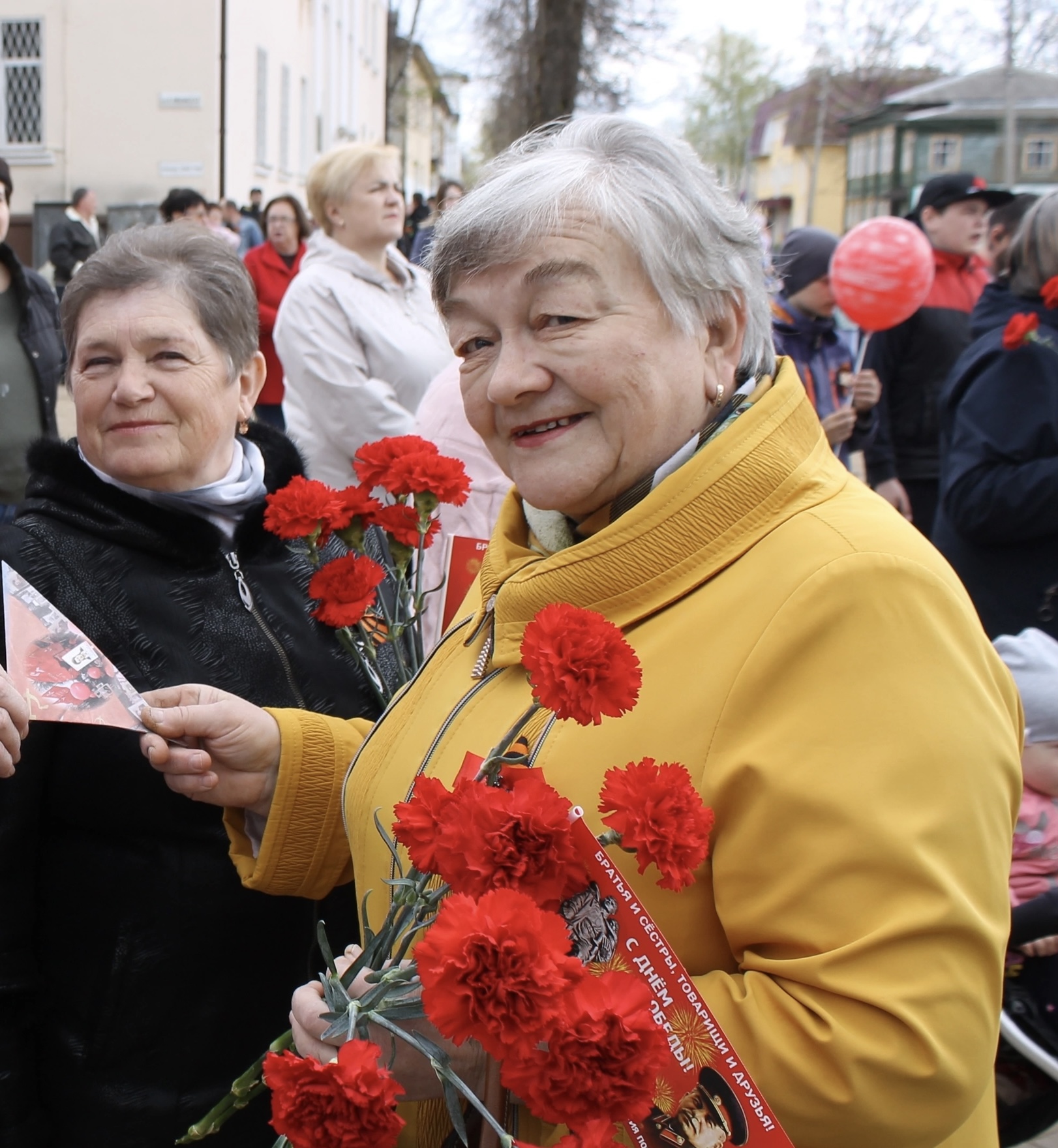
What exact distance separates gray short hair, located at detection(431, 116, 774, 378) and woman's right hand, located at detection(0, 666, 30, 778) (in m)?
0.73

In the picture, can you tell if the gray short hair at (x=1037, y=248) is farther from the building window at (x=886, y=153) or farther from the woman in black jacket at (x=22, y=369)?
the building window at (x=886, y=153)

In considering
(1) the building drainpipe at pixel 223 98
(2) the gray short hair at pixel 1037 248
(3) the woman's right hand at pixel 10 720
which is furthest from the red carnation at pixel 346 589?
(1) the building drainpipe at pixel 223 98

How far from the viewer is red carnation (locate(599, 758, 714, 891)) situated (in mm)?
1007

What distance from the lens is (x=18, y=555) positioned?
6.38ft

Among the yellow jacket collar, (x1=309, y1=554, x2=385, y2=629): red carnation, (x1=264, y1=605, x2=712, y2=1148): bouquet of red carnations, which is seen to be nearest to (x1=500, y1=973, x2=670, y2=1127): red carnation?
(x1=264, y1=605, x2=712, y2=1148): bouquet of red carnations

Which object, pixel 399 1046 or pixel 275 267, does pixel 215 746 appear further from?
pixel 275 267

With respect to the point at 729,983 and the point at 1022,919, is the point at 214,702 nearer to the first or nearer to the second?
the point at 729,983

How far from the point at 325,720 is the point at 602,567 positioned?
68 cm

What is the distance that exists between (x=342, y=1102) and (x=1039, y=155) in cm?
5964

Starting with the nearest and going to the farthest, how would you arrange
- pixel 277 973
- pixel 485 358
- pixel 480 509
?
pixel 485 358 < pixel 277 973 < pixel 480 509

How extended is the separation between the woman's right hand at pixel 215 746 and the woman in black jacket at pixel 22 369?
3.20 m

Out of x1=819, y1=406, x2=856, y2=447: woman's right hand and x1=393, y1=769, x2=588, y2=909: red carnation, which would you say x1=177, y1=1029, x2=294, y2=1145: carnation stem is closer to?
x1=393, y1=769, x2=588, y2=909: red carnation

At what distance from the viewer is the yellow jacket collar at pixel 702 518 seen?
53.0 inches

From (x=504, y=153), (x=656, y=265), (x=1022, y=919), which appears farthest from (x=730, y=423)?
(x=1022, y=919)
